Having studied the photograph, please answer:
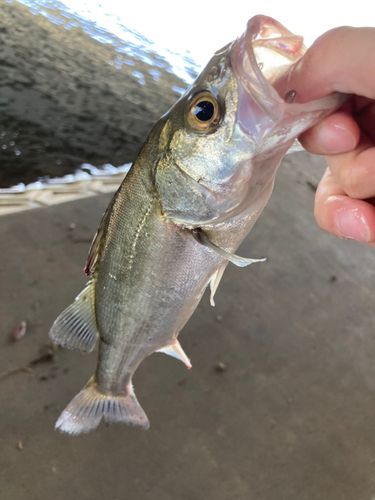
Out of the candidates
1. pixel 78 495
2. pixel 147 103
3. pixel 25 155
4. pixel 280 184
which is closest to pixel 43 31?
pixel 147 103

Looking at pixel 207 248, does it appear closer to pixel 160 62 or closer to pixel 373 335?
pixel 373 335

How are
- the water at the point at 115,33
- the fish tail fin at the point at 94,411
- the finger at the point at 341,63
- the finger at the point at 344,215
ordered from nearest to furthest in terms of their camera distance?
the finger at the point at 341,63 → the finger at the point at 344,215 → the fish tail fin at the point at 94,411 → the water at the point at 115,33

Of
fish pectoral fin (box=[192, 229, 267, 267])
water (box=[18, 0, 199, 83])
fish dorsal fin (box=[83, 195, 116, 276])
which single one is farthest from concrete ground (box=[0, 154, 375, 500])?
water (box=[18, 0, 199, 83])

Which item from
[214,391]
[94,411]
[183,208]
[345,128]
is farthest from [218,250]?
[214,391]

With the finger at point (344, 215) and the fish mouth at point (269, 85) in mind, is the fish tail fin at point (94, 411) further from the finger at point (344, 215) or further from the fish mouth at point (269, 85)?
the fish mouth at point (269, 85)

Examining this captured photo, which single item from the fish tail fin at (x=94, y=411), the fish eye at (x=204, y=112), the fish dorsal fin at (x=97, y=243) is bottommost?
the fish tail fin at (x=94, y=411)

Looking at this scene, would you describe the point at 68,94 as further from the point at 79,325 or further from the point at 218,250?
the point at 218,250

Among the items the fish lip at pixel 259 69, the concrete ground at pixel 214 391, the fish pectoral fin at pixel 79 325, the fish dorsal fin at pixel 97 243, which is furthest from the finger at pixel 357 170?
the concrete ground at pixel 214 391
